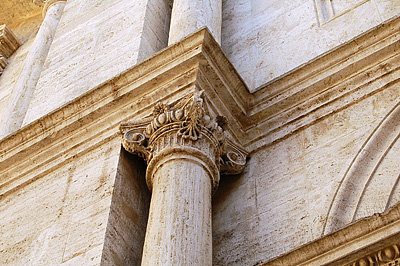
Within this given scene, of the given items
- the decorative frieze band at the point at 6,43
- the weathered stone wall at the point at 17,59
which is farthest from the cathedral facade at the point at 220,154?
the decorative frieze band at the point at 6,43

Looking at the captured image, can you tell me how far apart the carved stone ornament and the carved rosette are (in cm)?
178

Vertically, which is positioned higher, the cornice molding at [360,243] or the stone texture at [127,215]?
the stone texture at [127,215]

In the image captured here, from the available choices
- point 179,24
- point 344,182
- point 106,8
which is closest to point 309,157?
point 344,182

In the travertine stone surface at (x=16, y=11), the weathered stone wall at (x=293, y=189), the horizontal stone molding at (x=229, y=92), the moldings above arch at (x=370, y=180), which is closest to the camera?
the moldings above arch at (x=370, y=180)

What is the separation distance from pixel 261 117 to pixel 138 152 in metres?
1.28

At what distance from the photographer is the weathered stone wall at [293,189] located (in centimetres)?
528

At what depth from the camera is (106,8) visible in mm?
8883

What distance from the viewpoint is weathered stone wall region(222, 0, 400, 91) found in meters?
7.03

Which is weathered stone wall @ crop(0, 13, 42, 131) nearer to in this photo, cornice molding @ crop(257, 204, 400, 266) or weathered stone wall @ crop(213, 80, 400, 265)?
weathered stone wall @ crop(213, 80, 400, 265)

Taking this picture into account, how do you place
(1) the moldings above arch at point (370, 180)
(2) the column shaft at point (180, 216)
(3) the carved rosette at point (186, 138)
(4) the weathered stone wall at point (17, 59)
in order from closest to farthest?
1. (2) the column shaft at point (180, 216)
2. (1) the moldings above arch at point (370, 180)
3. (3) the carved rosette at point (186, 138)
4. (4) the weathered stone wall at point (17, 59)

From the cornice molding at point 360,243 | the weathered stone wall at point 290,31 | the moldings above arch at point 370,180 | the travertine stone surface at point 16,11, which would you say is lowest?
the moldings above arch at point 370,180

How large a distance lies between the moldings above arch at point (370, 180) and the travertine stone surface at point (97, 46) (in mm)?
2866

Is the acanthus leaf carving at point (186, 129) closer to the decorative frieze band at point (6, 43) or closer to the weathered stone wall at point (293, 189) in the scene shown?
the weathered stone wall at point (293, 189)

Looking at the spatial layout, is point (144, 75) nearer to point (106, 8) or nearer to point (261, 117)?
point (261, 117)
